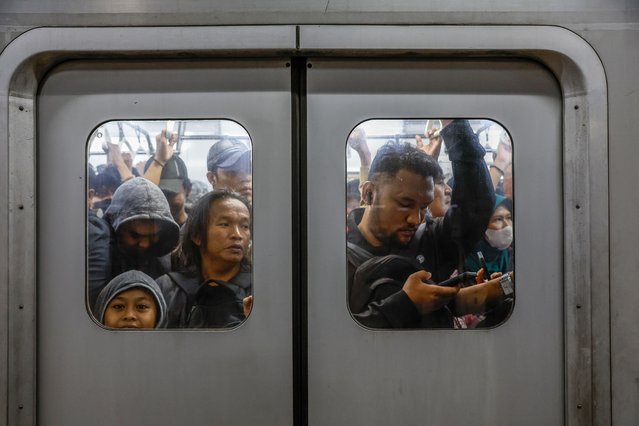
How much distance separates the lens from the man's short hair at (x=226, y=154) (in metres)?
1.87

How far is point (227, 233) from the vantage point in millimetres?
1869

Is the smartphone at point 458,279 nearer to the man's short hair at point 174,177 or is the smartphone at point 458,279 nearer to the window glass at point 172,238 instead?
the window glass at point 172,238

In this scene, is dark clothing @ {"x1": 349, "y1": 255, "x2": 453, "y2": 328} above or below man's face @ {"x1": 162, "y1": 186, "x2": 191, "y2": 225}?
below

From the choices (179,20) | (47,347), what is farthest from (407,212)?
(47,347)

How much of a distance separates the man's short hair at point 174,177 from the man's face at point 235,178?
0.31ft

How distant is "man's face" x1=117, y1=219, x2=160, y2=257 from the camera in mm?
1873

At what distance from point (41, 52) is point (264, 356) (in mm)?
1425

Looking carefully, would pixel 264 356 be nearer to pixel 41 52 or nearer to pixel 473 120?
pixel 473 120

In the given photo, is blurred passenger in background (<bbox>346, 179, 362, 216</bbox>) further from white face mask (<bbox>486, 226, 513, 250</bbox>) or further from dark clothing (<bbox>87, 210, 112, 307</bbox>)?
dark clothing (<bbox>87, 210, 112, 307</bbox>)

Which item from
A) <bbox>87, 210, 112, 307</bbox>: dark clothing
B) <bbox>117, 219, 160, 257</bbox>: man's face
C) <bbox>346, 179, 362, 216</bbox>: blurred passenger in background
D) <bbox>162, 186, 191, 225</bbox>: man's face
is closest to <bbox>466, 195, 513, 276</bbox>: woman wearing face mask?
<bbox>346, 179, 362, 216</bbox>: blurred passenger in background

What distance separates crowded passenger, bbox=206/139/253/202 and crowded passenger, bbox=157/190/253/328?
3 cm

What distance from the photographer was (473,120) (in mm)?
1896

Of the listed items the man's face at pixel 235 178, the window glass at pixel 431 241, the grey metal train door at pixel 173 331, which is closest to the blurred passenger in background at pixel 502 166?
the window glass at pixel 431 241

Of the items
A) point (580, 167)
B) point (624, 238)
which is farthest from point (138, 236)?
point (624, 238)
